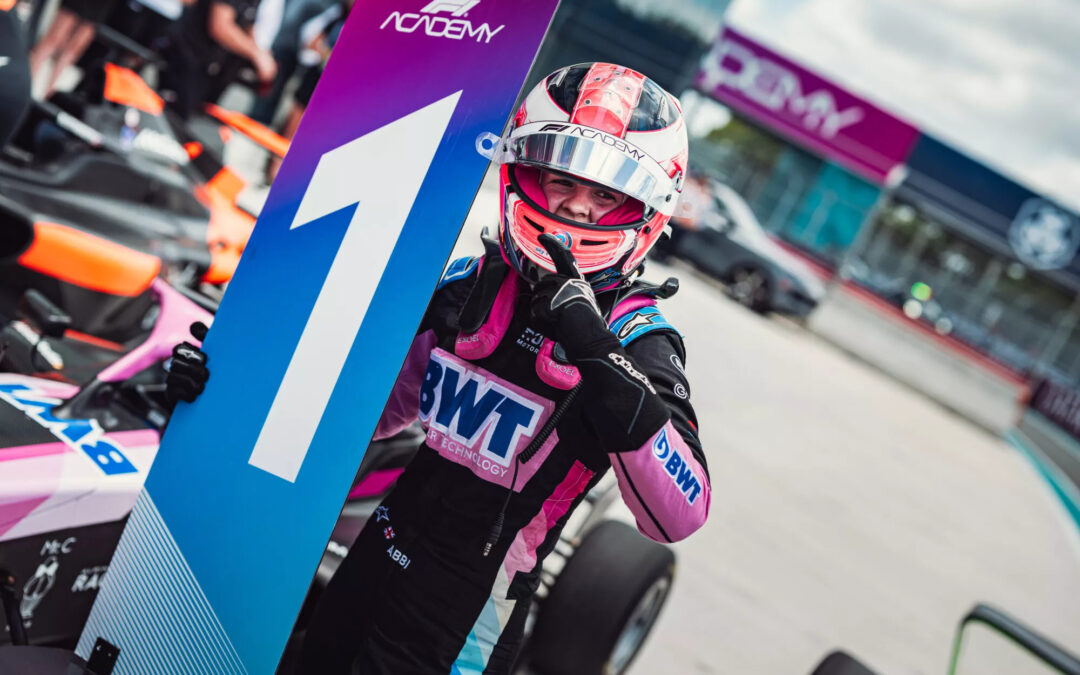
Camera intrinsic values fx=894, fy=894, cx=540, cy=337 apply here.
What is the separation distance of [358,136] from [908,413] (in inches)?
513

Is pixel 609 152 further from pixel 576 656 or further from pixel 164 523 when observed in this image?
pixel 576 656

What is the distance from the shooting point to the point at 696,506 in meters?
1.57

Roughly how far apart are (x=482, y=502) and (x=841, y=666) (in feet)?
4.33

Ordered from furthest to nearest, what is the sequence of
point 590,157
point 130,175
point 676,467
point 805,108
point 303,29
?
point 805,108 < point 303,29 < point 130,175 < point 590,157 < point 676,467

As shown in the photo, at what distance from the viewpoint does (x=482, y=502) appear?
169 centimetres

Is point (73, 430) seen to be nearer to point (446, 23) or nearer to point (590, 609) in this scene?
point (446, 23)

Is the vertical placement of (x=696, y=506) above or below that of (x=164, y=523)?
above

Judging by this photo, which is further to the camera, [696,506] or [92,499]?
[92,499]

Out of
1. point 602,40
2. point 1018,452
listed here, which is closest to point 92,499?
point 602,40

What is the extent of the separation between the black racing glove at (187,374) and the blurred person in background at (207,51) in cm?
504

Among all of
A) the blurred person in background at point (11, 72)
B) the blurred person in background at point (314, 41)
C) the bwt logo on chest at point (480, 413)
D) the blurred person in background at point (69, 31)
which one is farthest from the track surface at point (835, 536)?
the blurred person in background at point (69, 31)

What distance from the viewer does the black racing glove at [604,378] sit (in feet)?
4.62

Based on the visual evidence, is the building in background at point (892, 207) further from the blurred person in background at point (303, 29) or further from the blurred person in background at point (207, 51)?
the blurred person in background at point (207, 51)

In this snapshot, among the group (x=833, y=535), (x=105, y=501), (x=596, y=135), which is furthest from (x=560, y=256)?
(x=833, y=535)
